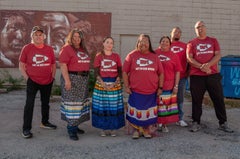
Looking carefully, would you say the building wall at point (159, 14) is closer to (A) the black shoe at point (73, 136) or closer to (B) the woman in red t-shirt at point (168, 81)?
(B) the woman in red t-shirt at point (168, 81)

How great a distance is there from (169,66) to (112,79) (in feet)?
3.25

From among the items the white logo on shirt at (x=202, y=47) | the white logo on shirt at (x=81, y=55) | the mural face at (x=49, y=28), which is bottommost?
the white logo on shirt at (x=81, y=55)

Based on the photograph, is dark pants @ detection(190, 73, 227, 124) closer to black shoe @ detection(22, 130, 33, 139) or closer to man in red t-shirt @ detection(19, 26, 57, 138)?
man in red t-shirt @ detection(19, 26, 57, 138)

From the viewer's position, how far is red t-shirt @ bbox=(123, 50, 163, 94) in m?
5.43

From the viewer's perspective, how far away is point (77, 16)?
35.6 feet

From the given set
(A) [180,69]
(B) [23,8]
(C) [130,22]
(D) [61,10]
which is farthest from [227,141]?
(B) [23,8]

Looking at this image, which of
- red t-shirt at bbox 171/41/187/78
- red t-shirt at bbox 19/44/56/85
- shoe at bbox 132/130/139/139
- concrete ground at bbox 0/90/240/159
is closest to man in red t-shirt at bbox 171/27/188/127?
red t-shirt at bbox 171/41/187/78

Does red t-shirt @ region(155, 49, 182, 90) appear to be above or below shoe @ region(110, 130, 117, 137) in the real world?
above

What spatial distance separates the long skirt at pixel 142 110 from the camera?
5520 millimetres

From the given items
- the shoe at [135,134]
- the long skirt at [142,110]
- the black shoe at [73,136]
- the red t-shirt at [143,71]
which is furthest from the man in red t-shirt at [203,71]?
the black shoe at [73,136]

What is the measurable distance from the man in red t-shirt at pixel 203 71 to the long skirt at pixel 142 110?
3.21ft

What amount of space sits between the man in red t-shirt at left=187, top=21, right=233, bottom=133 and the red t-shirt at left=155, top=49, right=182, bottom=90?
1.20 ft

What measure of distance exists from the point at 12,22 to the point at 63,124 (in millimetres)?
5509

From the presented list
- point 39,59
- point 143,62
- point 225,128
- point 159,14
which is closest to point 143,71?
point 143,62
